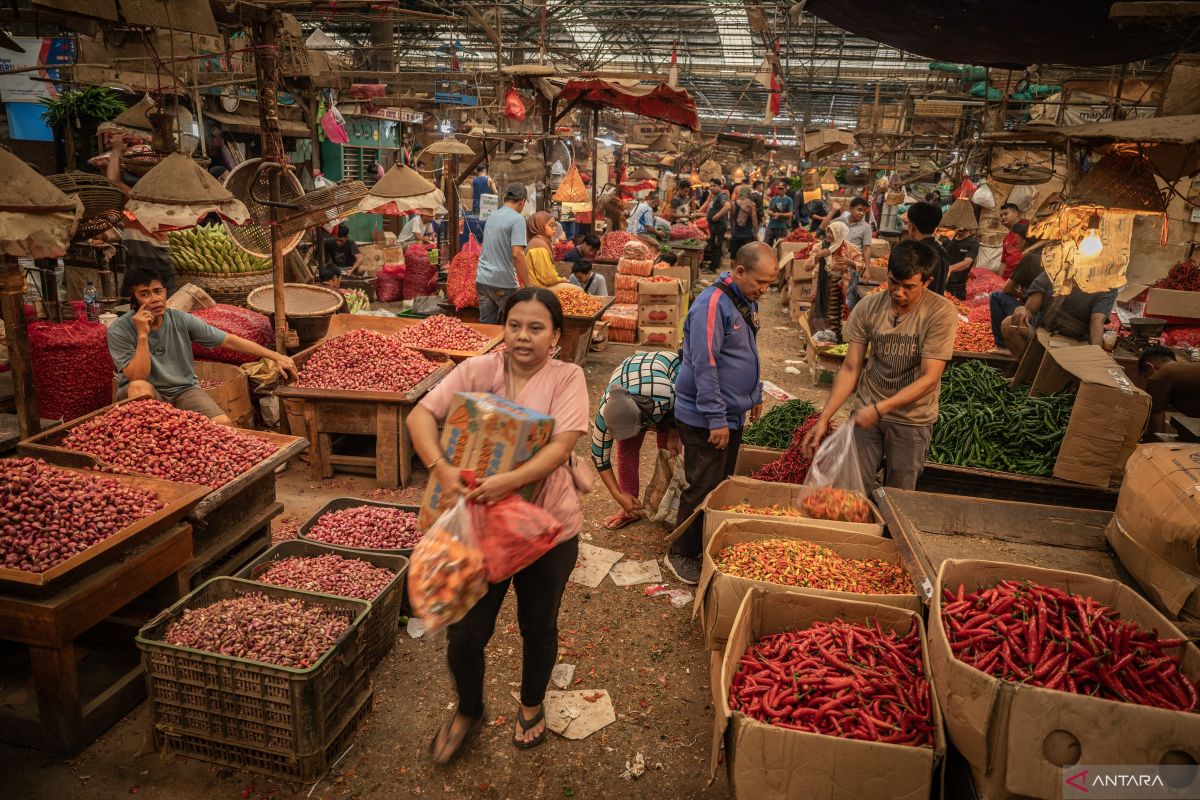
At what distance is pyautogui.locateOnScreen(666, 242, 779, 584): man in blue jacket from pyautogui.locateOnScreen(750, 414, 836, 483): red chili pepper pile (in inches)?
15.0

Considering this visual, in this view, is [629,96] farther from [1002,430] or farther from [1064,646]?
[1064,646]

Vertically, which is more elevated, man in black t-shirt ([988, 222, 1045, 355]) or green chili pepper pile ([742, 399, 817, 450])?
man in black t-shirt ([988, 222, 1045, 355])

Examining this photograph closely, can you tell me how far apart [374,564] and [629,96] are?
8.18 metres

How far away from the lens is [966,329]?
28.9ft

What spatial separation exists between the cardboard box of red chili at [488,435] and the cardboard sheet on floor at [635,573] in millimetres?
2390

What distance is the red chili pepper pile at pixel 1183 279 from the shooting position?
916cm

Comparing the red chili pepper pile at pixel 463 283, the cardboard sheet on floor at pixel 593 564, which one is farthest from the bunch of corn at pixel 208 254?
the cardboard sheet on floor at pixel 593 564

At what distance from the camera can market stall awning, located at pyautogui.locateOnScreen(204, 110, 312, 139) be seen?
1278cm

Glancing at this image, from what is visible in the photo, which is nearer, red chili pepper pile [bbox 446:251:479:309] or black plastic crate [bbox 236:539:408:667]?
black plastic crate [bbox 236:539:408:667]

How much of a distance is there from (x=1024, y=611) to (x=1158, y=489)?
39.6 inches

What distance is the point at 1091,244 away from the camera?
12.5ft

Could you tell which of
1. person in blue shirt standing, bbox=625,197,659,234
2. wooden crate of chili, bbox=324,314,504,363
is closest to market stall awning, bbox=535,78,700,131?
wooden crate of chili, bbox=324,314,504,363

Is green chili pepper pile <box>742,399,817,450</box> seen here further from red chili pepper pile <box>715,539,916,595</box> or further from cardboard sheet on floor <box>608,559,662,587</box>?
red chili pepper pile <box>715,539,916,595</box>

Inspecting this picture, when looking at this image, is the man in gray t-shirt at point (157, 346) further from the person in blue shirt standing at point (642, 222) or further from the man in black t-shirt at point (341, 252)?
the person in blue shirt standing at point (642, 222)
